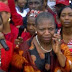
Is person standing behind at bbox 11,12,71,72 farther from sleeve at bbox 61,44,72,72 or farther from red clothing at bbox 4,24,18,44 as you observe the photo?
red clothing at bbox 4,24,18,44

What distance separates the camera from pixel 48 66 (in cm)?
246

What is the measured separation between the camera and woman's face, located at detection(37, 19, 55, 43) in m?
2.43

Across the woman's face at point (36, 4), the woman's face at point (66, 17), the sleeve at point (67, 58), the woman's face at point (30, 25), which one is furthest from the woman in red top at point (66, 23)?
the woman's face at point (36, 4)

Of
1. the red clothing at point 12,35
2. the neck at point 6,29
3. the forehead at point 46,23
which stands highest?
the forehead at point 46,23

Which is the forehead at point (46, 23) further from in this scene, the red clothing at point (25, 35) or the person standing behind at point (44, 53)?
the red clothing at point (25, 35)

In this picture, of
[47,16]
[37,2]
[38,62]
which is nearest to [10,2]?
[37,2]

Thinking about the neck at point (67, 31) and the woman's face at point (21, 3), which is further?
the woman's face at point (21, 3)

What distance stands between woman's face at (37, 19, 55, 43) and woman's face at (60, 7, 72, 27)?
766 mm

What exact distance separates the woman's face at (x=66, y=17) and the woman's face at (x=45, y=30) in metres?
0.77

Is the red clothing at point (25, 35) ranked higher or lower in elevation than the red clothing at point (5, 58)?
lower

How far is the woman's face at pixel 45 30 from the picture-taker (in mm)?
2432

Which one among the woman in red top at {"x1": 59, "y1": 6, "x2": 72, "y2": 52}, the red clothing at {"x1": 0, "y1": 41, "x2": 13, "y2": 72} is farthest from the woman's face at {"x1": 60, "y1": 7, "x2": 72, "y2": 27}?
the red clothing at {"x1": 0, "y1": 41, "x2": 13, "y2": 72}

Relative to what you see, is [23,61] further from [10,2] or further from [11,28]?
[10,2]

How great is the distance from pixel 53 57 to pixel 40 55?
0.50ft
